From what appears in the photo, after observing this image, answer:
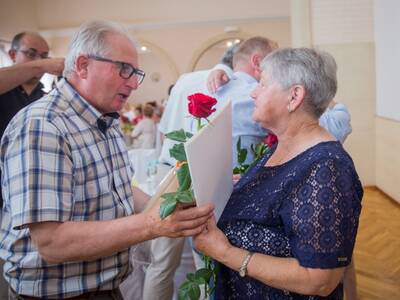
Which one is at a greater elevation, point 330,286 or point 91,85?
point 91,85

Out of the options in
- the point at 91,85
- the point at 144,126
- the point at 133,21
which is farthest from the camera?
the point at 133,21

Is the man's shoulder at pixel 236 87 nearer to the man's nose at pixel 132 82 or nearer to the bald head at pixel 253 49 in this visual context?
the bald head at pixel 253 49

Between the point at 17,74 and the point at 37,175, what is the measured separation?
0.97 metres

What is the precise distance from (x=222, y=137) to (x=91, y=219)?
47 cm

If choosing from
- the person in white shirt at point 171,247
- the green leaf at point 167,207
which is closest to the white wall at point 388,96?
the person in white shirt at point 171,247

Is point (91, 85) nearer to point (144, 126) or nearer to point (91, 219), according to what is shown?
point (91, 219)

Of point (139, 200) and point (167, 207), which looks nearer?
point (167, 207)

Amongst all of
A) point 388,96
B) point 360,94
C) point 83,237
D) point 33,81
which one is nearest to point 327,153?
point 83,237

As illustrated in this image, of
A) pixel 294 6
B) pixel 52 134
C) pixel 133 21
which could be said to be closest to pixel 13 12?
pixel 133 21

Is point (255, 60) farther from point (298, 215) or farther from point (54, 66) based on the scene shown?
point (298, 215)

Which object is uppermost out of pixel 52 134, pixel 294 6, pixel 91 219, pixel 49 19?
pixel 49 19

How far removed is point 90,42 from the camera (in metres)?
1.26

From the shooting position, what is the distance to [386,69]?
5145 millimetres

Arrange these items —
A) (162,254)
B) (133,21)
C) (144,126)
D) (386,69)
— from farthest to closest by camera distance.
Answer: (133,21), (144,126), (386,69), (162,254)
